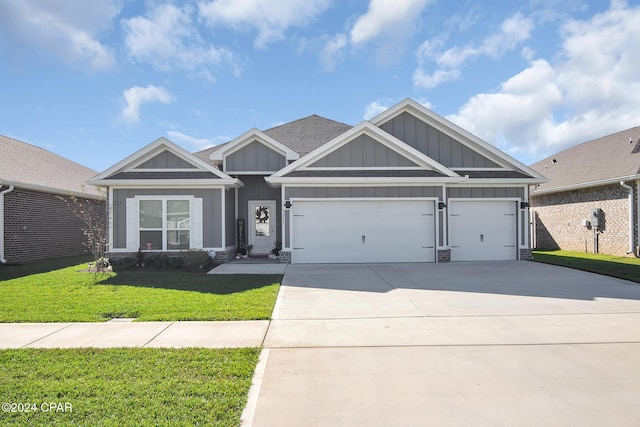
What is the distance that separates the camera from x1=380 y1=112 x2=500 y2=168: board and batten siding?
13.5 metres

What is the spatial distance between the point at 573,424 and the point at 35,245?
17498 mm

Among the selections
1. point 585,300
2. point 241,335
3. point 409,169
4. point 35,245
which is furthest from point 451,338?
point 35,245

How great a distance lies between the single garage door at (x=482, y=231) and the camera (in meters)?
13.0

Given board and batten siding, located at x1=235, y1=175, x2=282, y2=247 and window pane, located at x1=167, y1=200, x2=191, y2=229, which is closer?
window pane, located at x1=167, y1=200, x2=191, y2=229

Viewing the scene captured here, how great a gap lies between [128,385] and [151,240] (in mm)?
9919

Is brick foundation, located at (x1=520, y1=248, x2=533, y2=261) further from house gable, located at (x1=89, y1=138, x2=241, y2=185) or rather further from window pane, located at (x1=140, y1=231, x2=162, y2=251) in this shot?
window pane, located at (x1=140, y1=231, x2=162, y2=251)

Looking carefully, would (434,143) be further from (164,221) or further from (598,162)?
(164,221)

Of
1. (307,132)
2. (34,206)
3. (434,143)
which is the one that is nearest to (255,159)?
(307,132)

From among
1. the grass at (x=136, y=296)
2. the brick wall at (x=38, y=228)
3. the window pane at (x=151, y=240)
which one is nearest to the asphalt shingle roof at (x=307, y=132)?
the window pane at (x=151, y=240)

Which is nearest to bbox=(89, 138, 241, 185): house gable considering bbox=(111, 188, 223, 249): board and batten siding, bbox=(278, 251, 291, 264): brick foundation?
bbox=(111, 188, 223, 249): board and batten siding

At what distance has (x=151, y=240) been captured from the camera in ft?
40.9

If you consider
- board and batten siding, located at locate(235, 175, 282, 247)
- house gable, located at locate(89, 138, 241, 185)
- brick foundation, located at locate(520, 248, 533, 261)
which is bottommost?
brick foundation, located at locate(520, 248, 533, 261)

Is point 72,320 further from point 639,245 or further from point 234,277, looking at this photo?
point 639,245
